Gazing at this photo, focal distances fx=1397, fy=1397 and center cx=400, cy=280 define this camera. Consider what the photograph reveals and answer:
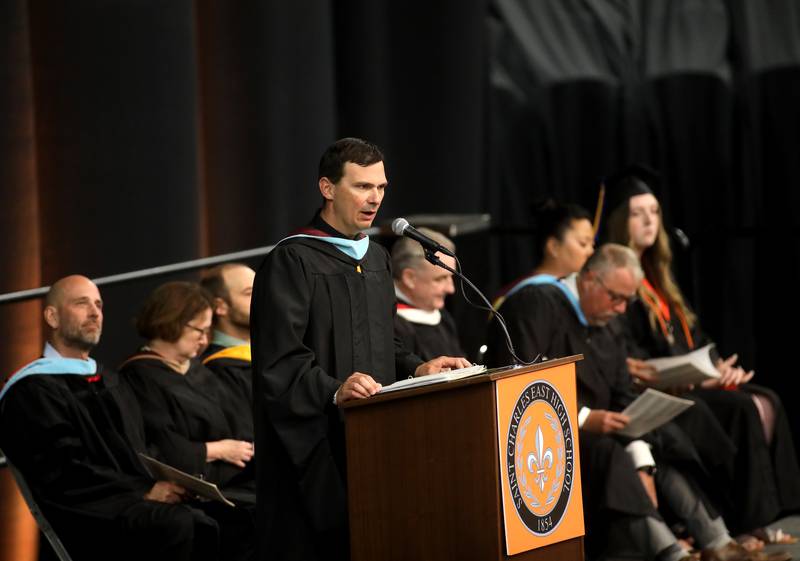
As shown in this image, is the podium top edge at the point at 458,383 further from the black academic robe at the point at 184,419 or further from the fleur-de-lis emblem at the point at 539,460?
the black academic robe at the point at 184,419

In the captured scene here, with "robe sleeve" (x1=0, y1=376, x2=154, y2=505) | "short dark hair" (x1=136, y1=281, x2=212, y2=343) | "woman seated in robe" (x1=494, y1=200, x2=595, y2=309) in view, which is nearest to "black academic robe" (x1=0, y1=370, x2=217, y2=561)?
"robe sleeve" (x1=0, y1=376, x2=154, y2=505)

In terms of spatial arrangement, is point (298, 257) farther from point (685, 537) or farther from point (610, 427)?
point (685, 537)

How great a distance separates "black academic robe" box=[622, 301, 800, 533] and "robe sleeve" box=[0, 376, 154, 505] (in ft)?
9.48

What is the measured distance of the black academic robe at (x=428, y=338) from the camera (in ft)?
19.6

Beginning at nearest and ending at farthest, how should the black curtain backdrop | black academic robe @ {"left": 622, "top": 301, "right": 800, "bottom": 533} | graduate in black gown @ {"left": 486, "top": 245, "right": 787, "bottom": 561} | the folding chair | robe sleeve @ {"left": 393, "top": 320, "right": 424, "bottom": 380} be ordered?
1. robe sleeve @ {"left": 393, "top": 320, "right": 424, "bottom": 380}
2. the folding chair
3. graduate in black gown @ {"left": 486, "top": 245, "right": 787, "bottom": 561}
4. black academic robe @ {"left": 622, "top": 301, "right": 800, "bottom": 533}
5. the black curtain backdrop

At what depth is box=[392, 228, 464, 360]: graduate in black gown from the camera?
6039 mm

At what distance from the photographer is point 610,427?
566cm

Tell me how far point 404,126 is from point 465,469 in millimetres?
6033

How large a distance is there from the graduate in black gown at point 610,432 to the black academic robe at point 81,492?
1649 millimetres

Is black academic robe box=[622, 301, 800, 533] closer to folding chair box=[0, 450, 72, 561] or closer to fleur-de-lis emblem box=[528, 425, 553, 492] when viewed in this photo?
fleur-de-lis emblem box=[528, 425, 553, 492]

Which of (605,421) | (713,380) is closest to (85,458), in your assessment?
(605,421)

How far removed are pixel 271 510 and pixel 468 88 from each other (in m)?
5.83

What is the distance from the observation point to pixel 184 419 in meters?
5.15

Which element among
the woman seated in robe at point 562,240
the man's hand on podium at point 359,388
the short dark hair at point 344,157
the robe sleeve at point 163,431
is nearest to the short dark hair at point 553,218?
the woman seated in robe at point 562,240
